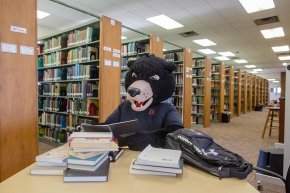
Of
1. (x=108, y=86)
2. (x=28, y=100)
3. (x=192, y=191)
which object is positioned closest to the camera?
(x=192, y=191)

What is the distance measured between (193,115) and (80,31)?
4514mm

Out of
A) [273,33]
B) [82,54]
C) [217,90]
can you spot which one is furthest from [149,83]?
[273,33]

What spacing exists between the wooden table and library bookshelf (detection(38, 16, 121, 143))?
262cm

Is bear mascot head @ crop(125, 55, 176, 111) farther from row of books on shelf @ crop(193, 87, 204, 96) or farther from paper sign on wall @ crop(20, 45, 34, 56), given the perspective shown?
row of books on shelf @ crop(193, 87, 204, 96)

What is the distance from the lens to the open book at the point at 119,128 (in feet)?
4.17

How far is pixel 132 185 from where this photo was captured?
98 centimetres

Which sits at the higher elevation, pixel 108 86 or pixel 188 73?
pixel 188 73

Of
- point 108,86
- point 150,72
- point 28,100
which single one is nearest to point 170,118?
point 150,72

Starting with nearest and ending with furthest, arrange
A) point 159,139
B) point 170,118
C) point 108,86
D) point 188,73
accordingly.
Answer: point 159,139 → point 170,118 → point 108,86 → point 188,73

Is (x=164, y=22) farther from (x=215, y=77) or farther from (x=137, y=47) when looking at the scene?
(x=215, y=77)

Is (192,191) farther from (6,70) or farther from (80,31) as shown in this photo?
(80,31)

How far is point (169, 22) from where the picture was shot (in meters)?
6.30

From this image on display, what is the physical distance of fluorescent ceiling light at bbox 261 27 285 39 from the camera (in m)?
6.75

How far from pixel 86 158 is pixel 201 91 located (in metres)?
6.41
